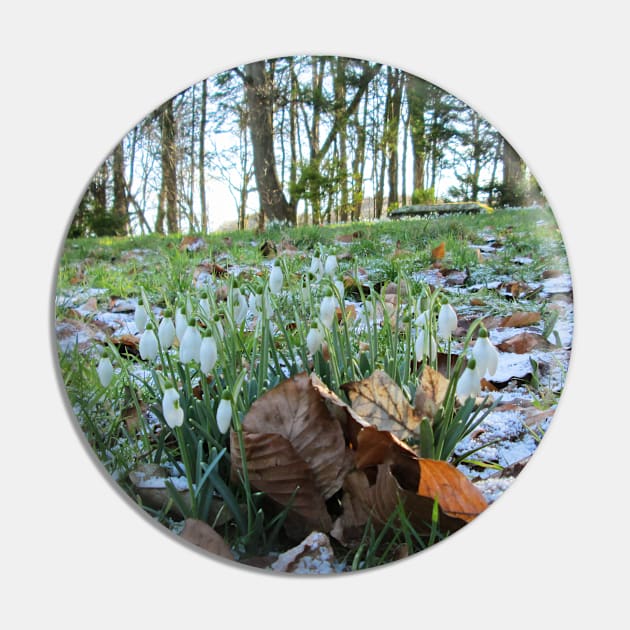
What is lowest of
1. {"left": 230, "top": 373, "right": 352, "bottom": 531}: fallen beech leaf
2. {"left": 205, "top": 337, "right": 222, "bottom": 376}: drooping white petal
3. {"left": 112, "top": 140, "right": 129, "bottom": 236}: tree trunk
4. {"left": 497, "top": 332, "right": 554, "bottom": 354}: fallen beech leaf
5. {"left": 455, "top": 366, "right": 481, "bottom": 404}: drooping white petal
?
{"left": 230, "top": 373, "right": 352, "bottom": 531}: fallen beech leaf

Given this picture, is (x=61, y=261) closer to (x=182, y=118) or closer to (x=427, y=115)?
(x=182, y=118)

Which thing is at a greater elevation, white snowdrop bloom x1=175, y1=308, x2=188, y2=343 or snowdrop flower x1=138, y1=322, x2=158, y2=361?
white snowdrop bloom x1=175, y1=308, x2=188, y2=343

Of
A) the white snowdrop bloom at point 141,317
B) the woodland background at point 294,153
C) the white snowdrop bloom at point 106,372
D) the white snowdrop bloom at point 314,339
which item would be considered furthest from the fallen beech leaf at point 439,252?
the white snowdrop bloom at point 106,372

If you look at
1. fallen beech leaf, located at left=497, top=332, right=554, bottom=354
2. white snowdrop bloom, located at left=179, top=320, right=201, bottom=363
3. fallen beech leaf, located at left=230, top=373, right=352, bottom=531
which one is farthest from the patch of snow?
white snowdrop bloom, located at left=179, top=320, right=201, bottom=363

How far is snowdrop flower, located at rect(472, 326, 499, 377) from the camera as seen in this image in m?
1.43

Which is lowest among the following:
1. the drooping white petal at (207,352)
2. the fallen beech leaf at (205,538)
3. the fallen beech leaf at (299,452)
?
the fallen beech leaf at (205,538)

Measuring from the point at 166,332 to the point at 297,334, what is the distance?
280mm

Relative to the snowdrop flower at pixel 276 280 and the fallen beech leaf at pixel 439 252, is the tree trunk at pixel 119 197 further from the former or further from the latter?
the fallen beech leaf at pixel 439 252

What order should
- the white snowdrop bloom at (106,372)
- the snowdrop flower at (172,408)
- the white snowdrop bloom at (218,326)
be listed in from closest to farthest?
the snowdrop flower at (172,408) < the white snowdrop bloom at (218,326) < the white snowdrop bloom at (106,372)

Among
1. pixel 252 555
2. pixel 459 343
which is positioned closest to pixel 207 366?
pixel 252 555

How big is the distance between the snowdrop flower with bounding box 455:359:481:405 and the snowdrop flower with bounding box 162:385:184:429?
566 millimetres

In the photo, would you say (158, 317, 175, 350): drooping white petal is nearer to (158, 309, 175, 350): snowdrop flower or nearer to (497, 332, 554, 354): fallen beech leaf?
(158, 309, 175, 350): snowdrop flower

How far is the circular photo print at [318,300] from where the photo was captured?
146 cm

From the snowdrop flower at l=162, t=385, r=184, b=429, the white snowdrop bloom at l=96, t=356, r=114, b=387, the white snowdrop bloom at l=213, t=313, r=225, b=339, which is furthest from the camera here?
the white snowdrop bloom at l=96, t=356, r=114, b=387
